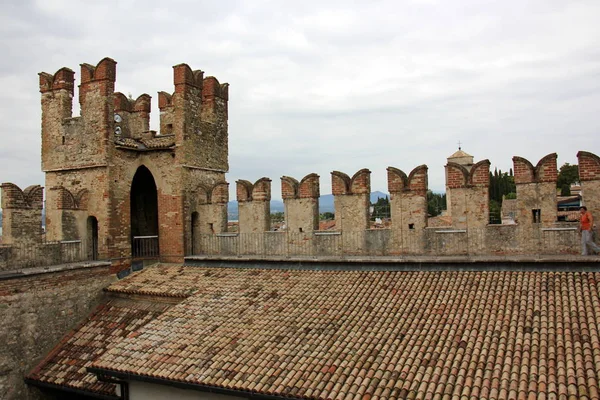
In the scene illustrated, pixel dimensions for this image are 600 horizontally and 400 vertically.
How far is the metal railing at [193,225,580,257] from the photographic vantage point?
10266 mm

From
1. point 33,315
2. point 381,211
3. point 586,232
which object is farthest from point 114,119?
point 586,232

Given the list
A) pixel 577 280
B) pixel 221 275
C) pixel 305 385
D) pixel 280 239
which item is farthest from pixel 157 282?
pixel 577 280

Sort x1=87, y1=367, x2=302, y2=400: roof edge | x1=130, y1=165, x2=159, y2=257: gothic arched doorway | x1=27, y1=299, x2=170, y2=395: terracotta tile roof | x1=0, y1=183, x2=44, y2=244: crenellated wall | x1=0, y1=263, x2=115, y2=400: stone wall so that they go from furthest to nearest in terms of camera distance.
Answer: x1=130, y1=165, x2=159, y2=257: gothic arched doorway
x1=0, y1=183, x2=44, y2=244: crenellated wall
x1=0, y1=263, x2=115, y2=400: stone wall
x1=27, y1=299, x2=170, y2=395: terracotta tile roof
x1=87, y1=367, x2=302, y2=400: roof edge

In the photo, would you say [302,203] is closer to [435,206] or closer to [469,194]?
[469,194]

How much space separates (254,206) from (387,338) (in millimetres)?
6455

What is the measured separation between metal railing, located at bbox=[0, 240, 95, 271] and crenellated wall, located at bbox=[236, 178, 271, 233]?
460 centimetres

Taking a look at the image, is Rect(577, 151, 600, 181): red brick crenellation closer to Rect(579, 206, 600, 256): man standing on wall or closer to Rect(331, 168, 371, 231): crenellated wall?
Rect(579, 206, 600, 256): man standing on wall

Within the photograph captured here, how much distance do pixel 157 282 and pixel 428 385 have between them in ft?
27.2

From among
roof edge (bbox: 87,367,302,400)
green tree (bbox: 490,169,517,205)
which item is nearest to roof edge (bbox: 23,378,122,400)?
roof edge (bbox: 87,367,302,400)

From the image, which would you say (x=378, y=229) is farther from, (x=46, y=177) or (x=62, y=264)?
(x=46, y=177)

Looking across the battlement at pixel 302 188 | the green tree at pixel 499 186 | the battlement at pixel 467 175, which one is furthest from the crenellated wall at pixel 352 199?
the green tree at pixel 499 186

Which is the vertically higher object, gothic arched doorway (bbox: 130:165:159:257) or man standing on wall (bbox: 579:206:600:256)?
gothic arched doorway (bbox: 130:165:159:257)

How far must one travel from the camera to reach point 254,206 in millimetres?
13219

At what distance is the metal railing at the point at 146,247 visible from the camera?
1467 centimetres
